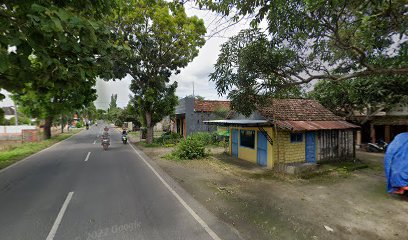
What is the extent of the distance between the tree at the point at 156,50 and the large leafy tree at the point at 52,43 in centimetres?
1334

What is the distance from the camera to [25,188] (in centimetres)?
846

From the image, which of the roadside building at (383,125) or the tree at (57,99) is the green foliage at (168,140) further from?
the roadside building at (383,125)

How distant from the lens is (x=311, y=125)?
12281 millimetres

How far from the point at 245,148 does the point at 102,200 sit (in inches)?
362

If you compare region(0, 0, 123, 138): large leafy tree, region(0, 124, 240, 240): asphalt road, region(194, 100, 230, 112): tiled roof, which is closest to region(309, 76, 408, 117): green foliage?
region(194, 100, 230, 112): tiled roof

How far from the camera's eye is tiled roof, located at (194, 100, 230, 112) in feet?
79.6

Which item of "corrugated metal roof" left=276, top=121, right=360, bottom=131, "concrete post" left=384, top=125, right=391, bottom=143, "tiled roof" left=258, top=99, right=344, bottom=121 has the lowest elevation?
"concrete post" left=384, top=125, right=391, bottom=143

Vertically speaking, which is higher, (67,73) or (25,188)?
(67,73)

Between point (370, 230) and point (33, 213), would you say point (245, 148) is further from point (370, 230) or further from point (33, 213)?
point (33, 213)

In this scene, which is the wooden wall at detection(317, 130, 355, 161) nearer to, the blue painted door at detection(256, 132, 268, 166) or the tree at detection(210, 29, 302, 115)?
the blue painted door at detection(256, 132, 268, 166)

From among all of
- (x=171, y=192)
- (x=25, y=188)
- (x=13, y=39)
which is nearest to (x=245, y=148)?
(x=171, y=192)

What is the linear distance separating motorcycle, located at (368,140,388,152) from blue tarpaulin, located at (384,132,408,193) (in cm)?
1032

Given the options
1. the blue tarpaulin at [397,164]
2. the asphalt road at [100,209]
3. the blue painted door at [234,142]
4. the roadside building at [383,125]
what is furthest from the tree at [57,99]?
the roadside building at [383,125]

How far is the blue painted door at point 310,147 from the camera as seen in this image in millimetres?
12865
